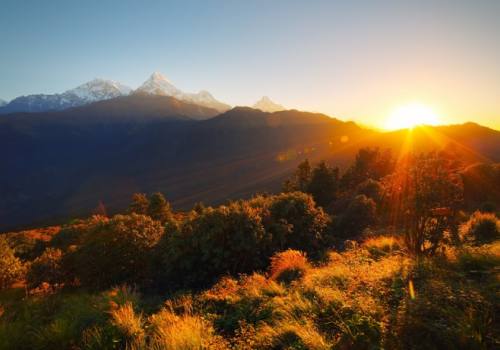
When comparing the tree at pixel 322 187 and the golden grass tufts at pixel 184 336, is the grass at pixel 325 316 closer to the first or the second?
the golden grass tufts at pixel 184 336

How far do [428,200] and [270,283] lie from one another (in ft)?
18.6

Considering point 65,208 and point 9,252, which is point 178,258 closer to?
point 9,252

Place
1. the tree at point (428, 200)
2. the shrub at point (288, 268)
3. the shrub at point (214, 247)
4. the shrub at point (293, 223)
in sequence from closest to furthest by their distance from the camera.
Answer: the tree at point (428, 200)
the shrub at point (288, 268)
the shrub at point (214, 247)
the shrub at point (293, 223)

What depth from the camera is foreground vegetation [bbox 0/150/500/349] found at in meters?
4.57

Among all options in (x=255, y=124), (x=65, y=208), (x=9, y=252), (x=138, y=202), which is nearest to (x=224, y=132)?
(x=255, y=124)

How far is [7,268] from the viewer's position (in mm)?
12938

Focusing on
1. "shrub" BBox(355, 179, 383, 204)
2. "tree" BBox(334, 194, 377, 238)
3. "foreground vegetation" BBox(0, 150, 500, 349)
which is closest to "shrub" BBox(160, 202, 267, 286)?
"foreground vegetation" BBox(0, 150, 500, 349)

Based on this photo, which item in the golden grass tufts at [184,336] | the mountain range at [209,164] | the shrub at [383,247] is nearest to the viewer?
the golden grass tufts at [184,336]

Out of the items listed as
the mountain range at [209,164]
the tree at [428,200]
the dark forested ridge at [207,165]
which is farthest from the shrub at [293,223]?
the mountain range at [209,164]

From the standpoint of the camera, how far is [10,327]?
6273 mm

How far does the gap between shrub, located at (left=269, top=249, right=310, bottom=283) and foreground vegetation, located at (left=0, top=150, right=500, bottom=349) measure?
37 millimetres

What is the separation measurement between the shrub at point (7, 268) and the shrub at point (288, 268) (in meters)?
12.3

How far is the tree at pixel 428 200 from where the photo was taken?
881cm

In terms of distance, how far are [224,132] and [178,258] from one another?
178 m
